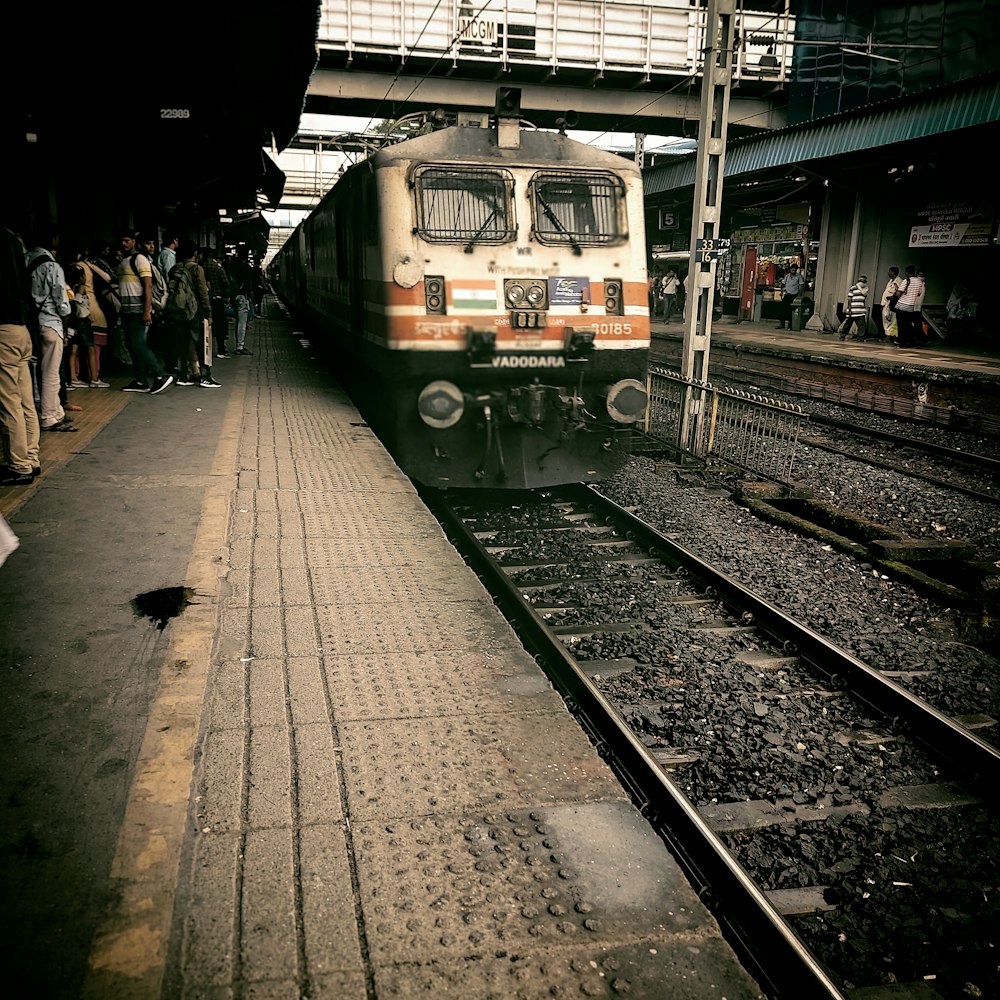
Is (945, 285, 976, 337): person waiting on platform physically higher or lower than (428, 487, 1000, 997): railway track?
higher

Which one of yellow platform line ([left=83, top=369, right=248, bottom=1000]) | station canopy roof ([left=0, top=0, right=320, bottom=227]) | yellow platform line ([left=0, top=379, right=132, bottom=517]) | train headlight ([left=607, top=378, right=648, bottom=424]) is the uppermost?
station canopy roof ([left=0, top=0, right=320, bottom=227])

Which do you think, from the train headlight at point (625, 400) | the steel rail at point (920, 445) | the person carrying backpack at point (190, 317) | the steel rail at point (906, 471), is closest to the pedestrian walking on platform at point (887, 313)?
the steel rail at point (920, 445)

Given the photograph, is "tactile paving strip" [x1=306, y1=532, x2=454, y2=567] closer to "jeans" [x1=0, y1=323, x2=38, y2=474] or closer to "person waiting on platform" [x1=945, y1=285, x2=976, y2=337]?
"jeans" [x1=0, y1=323, x2=38, y2=474]

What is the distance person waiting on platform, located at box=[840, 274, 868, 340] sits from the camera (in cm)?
2122

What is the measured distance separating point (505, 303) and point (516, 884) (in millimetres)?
5341

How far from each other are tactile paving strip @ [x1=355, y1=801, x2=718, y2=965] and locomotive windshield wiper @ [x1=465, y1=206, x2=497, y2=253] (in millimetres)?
5224

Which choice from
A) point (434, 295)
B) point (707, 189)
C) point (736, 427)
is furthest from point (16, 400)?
point (736, 427)

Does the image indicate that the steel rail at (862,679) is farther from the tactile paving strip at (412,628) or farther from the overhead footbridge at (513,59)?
the overhead footbridge at (513,59)

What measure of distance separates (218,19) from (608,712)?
721 cm

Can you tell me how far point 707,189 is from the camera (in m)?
9.20

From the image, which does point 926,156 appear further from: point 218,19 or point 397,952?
point 397,952

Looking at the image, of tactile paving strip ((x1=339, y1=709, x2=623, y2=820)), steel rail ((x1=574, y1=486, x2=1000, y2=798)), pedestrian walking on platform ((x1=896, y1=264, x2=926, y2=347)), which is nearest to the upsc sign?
pedestrian walking on platform ((x1=896, y1=264, x2=926, y2=347))

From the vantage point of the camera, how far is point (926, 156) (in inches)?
726

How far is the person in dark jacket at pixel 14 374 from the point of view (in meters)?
5.90
